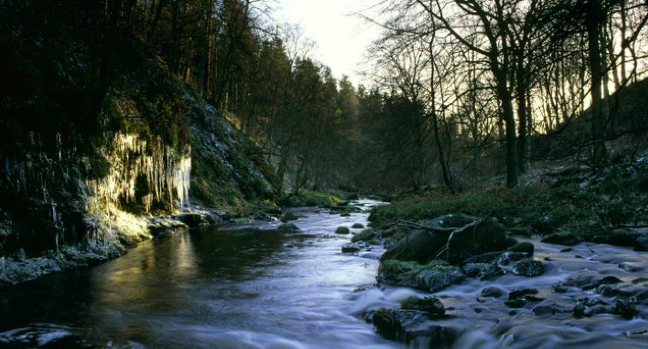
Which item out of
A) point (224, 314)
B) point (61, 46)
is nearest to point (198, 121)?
point (61, 46)

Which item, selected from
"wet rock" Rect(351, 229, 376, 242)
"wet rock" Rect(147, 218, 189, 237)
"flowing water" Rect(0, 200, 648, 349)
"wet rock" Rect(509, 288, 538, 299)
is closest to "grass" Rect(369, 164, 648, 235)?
"flowing water" Rect(0, 200, 648, 349)

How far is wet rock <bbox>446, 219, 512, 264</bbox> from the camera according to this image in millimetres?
7348

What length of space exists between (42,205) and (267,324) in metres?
4.54

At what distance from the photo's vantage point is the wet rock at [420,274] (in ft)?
20.0

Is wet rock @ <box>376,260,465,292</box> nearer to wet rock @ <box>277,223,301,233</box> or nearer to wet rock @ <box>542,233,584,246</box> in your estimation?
wet rock @ <box>542,233,584,246</box>

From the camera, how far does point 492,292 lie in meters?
5.52

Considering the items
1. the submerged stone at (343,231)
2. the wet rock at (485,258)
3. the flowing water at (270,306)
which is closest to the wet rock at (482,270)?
the flowing water at (270,306)

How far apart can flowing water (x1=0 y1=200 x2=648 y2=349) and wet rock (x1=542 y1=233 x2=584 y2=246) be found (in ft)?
0.65

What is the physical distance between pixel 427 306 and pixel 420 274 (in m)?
1.40

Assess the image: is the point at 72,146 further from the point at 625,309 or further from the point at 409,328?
the point at 625,309

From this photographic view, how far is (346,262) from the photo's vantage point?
857cm

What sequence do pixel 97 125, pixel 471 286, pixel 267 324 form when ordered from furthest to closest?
pixel 97 125
pixel 471 286
pixel 267 324

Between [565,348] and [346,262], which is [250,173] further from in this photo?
[565,348]

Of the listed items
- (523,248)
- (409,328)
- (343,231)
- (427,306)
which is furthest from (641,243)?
(343,231)
